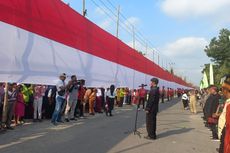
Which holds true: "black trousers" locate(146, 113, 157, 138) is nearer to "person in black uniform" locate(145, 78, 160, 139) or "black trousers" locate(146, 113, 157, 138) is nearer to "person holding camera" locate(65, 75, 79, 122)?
"person in black uniform" locate(145, 78, 160, 139)

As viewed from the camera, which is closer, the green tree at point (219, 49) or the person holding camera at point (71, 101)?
the person holding camera at point (71, 101)

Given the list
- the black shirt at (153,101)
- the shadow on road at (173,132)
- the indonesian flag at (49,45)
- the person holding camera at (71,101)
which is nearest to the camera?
the indonesian flag at (49,45)

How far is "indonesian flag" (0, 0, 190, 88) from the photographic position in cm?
1122

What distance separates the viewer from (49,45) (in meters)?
13.6

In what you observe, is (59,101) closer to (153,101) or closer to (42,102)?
(42,102)

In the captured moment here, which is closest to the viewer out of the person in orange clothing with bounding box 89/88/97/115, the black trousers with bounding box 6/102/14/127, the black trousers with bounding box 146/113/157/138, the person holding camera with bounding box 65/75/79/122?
the black trousers with bounding box 146/113/157/138

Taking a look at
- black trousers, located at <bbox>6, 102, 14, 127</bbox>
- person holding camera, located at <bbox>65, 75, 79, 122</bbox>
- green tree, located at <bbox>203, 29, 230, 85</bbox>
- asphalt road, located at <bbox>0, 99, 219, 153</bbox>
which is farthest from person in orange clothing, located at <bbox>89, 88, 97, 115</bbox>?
green tree, located at <bbox>203, 29, 230, 85</bbox>

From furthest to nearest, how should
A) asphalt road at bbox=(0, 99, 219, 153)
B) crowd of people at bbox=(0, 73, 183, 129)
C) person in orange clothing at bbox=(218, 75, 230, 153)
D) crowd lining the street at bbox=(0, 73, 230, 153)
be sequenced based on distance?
1. crowd of people at bbox=(0, 73, 183, 129)
2. crowd lining the street at bbox=(0, 73, 230, 153)
3. asphalt road at bbox=(0, 99, 219, 153)
4. person in orange clothing at bbox=(218, 75, 230, 153)

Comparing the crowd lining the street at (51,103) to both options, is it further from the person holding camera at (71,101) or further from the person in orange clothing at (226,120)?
Answer: the person in orange clothing at (226,120)

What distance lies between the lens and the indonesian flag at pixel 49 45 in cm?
1122

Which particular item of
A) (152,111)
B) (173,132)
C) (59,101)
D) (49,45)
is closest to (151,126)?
(152,111)

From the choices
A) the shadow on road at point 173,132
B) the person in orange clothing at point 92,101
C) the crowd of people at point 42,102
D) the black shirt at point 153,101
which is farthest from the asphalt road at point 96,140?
the person in orange clothing at point 92,101

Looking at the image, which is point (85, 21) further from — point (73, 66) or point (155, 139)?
point (155, 139)

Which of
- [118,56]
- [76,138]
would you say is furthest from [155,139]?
[118,56]
